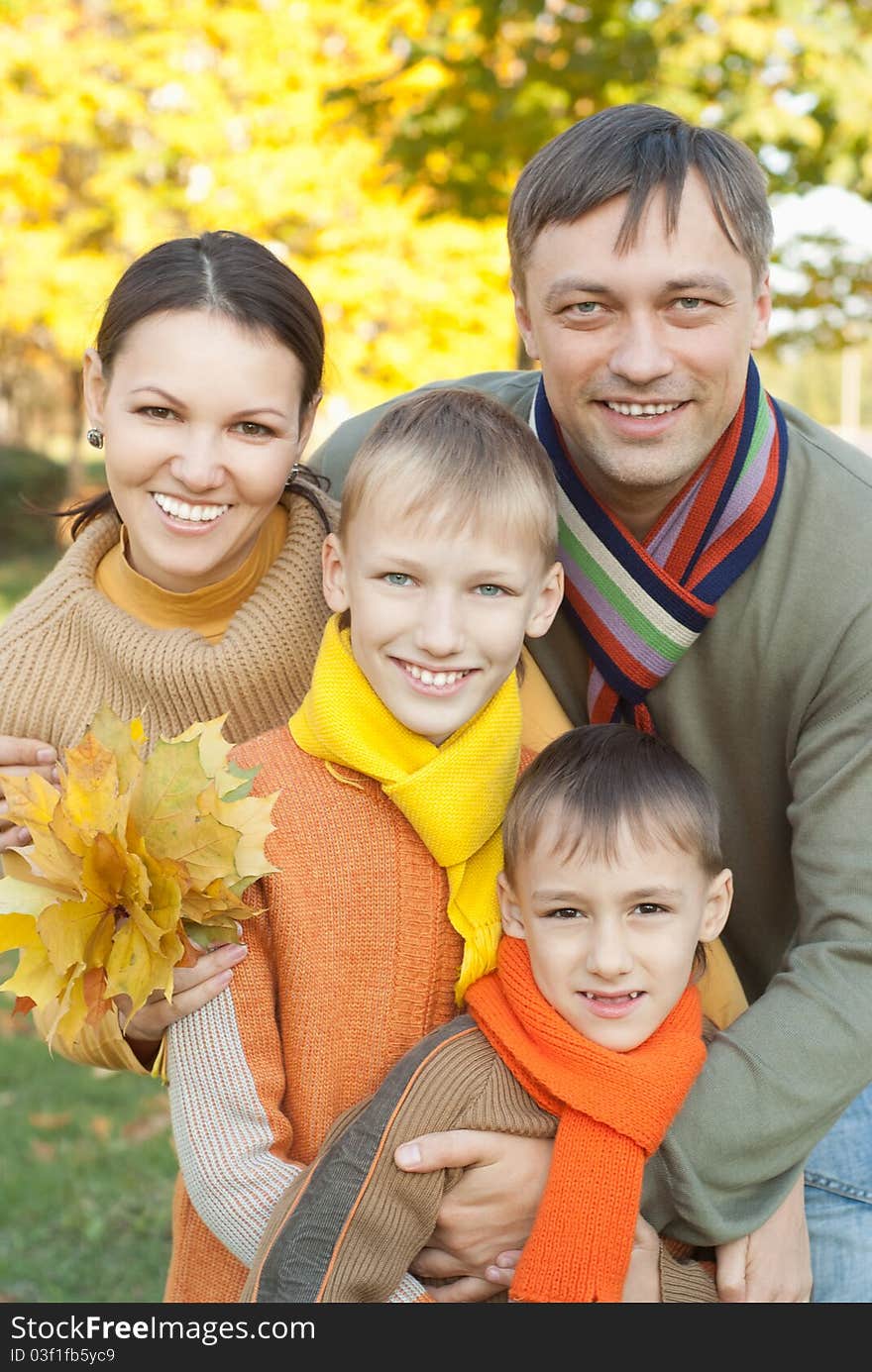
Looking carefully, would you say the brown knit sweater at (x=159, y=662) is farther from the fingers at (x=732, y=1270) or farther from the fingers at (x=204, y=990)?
the fingers at (x=732, y=1270)

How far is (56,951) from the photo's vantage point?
225 cm

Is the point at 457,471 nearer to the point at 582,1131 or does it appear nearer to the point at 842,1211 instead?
the point at 582,1131

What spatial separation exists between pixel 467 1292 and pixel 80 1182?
2.72 m

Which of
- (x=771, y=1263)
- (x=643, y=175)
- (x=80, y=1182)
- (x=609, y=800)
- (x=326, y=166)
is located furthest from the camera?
(x=326, y=166)

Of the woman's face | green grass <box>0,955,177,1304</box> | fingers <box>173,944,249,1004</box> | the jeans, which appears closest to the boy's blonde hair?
the woman's face

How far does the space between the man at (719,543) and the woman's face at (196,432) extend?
1.96ft

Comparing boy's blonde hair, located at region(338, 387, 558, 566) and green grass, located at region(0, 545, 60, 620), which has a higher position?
green grass, located at region(0, 545, 60, 620)

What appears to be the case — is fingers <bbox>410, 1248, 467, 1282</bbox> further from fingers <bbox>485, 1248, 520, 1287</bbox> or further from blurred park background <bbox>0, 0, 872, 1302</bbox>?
blurred park background <bbox>0, 0, 872, 1302</bbox>

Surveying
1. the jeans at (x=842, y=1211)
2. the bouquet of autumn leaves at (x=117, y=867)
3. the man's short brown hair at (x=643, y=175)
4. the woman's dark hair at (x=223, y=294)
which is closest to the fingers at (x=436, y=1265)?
the bouquet of autumn leaves at (x=117, y=867)

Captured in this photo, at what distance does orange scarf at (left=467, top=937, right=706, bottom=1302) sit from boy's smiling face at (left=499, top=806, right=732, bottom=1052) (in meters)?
0.04

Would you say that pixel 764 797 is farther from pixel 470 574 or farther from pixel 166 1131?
pixel 166 1131

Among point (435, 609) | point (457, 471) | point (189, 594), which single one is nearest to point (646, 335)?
point (457, 471)

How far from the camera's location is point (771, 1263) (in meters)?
2.62

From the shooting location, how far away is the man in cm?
281
